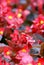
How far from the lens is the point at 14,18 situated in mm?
2248

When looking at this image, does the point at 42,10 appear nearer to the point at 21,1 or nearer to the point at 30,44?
the point at 21,1

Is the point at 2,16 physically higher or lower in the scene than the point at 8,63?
higher

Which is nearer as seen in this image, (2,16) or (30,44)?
(30,44)

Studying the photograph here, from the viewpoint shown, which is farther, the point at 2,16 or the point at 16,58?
the point at 2,16

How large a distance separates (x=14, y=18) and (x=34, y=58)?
0.54 metres

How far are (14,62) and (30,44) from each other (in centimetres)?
16

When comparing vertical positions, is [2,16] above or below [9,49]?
above

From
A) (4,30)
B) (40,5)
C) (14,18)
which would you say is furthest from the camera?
(40,5)

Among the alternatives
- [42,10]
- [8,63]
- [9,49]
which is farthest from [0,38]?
[42,10]

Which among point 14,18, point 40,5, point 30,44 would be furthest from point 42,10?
point 30,44

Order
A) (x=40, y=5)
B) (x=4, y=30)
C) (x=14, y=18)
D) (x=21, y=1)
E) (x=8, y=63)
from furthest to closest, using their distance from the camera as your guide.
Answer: (x=21, y=1) → (x=40, y=5) → (x=14, y=18) → (x=4, y=30) → (x=8, y=63)

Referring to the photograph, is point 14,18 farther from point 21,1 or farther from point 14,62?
point 21,1

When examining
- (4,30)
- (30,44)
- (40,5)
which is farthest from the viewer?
(40,5)

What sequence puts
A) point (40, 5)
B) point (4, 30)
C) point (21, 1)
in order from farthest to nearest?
point (21, 1) → point (40, 5) → point (4, 30)
